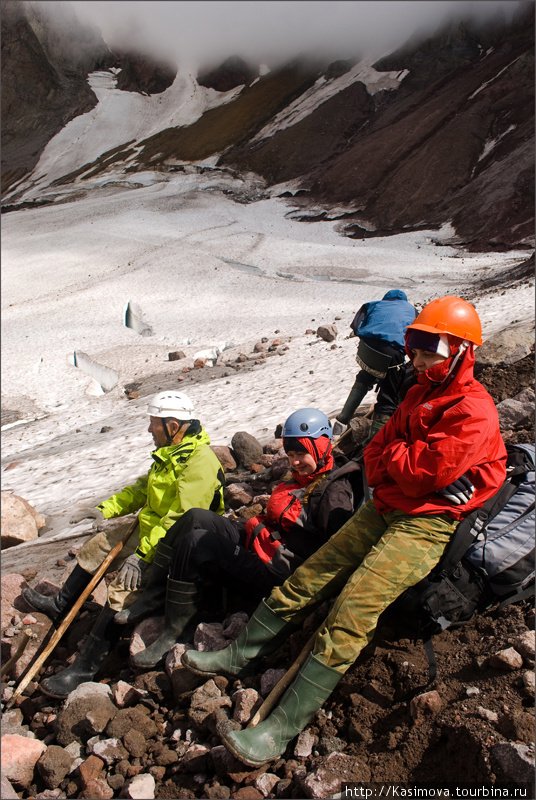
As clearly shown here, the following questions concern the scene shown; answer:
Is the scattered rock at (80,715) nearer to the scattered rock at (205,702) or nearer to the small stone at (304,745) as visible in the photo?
the scattered rock at (205,702)

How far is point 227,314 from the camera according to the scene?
1706 centimetres

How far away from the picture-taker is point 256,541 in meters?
3.80

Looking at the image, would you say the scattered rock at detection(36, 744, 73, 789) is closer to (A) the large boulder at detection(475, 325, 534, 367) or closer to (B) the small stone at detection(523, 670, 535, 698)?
(B) the small stone at detection(523, 670, 535, 698)

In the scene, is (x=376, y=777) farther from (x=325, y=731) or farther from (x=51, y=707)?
(x=51, y=707)

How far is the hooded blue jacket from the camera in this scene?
18.3ft

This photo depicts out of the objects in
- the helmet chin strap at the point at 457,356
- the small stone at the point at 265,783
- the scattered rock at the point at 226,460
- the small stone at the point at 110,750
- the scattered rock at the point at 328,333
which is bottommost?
the scattered rock at the point at 328,333

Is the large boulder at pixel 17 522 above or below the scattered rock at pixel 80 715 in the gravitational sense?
below

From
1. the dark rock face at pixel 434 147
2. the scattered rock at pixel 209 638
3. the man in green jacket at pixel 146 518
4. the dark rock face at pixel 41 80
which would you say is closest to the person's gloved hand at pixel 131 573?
the man in green jacket at pixel 146 518

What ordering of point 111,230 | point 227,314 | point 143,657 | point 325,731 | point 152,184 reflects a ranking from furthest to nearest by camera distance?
point 152,184 → point 111,230 → point 227,314 → point 143,657 → point 325,731

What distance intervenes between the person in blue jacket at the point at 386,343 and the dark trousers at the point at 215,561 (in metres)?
2.08

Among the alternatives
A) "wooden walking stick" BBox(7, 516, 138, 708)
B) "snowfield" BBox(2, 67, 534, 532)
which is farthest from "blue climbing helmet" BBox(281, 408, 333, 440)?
"snowfield" BBox(2, 67, 534, 532)

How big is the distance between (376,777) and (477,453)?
1.52 meters

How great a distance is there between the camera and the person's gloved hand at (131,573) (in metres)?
3.98

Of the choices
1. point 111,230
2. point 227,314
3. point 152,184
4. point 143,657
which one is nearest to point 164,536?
point 143,657
